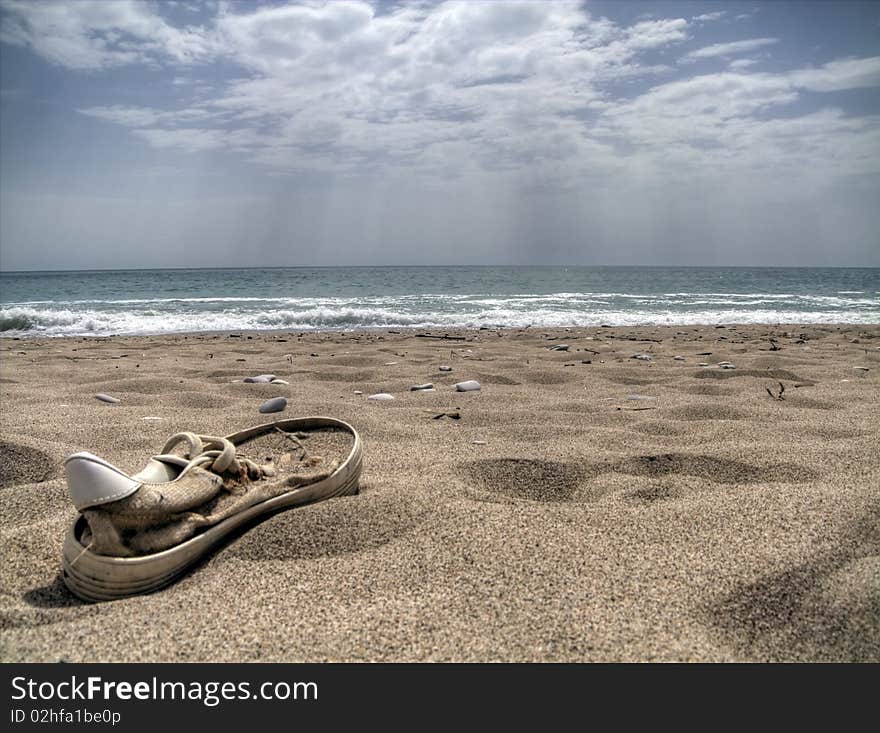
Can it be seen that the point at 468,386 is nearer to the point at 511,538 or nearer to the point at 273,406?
the point at 273,406

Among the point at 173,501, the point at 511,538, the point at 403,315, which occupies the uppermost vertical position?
the point at 403,315

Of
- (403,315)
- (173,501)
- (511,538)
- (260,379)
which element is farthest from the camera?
(403,315)

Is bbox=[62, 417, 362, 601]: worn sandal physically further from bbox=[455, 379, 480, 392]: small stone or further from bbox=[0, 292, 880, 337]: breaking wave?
bbox=[0, 292, 880, 337]: breaking wave

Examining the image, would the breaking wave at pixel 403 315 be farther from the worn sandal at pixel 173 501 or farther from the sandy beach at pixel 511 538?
the worn sandal at pixel 173 501

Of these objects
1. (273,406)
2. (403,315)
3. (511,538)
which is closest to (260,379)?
(273,406)

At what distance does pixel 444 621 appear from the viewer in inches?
53.4

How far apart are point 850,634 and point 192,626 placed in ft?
4.45

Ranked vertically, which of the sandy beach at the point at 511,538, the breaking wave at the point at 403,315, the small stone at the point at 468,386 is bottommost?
the sandy beach at the point at 511,538

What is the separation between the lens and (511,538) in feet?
5.71

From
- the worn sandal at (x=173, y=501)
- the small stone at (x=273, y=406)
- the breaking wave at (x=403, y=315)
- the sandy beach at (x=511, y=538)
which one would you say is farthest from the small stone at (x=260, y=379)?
the breaking wave at (x=403, y=315)

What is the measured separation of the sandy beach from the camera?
4.29 feet

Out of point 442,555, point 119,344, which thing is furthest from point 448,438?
point 119,344

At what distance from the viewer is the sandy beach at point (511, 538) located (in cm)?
131
